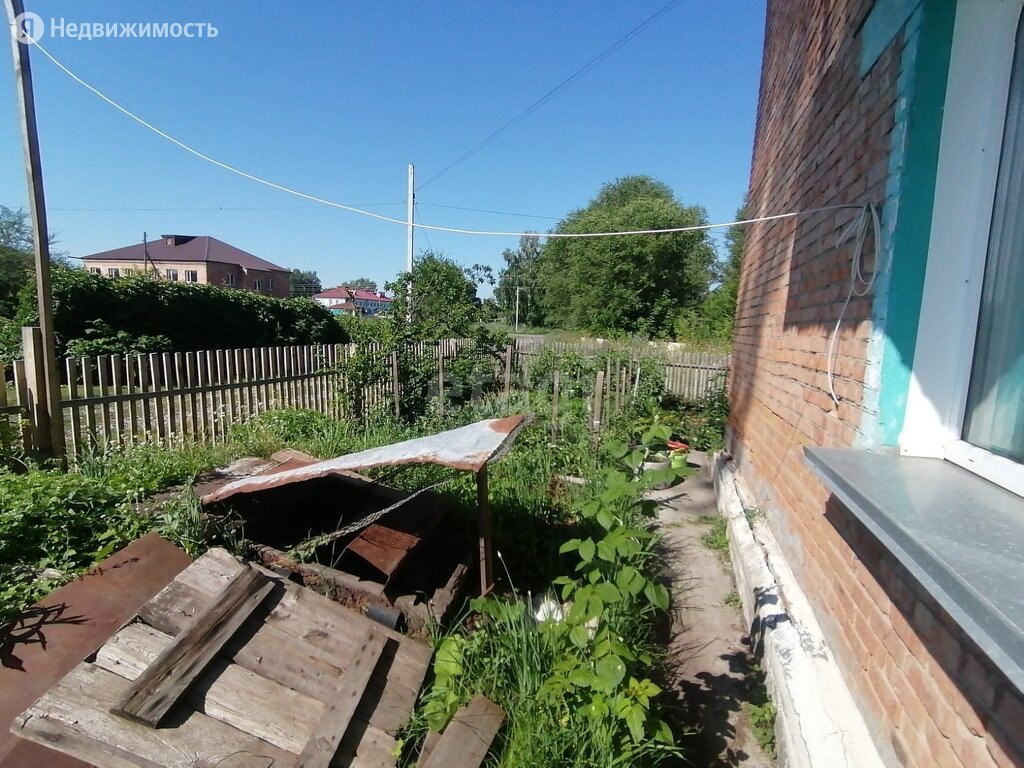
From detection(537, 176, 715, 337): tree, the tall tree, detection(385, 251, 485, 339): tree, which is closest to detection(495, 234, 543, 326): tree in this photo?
detection(537, 176, 715, 337): tree

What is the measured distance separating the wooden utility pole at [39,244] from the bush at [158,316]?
22.5 ft

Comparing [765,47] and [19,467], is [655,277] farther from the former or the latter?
[19,467]

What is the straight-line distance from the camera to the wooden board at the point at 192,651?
5.74ft

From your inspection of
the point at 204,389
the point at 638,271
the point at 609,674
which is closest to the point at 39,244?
the point at 204,389

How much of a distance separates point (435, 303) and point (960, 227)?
760 centimetres

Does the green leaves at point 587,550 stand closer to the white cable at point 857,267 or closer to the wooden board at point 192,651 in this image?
the white cable at point 857,267

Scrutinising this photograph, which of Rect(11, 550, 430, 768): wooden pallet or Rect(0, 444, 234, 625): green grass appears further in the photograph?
Rect(0, 444, 234, 625): green grass

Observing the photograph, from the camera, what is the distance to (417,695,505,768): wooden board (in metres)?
1.90

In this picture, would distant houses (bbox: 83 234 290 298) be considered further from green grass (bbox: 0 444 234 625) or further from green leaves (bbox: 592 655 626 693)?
green leaves (bbox: 592 655 626 693)

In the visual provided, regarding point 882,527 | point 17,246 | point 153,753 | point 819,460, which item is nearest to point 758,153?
point 819,460

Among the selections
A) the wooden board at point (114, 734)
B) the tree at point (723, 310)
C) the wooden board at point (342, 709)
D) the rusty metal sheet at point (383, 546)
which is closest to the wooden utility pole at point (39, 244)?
the rusty metal sheet at point (383, 546)

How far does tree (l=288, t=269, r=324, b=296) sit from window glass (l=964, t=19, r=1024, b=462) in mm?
69786

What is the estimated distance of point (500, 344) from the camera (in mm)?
9117

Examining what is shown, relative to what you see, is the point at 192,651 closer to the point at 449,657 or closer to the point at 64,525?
the point at 449,657
